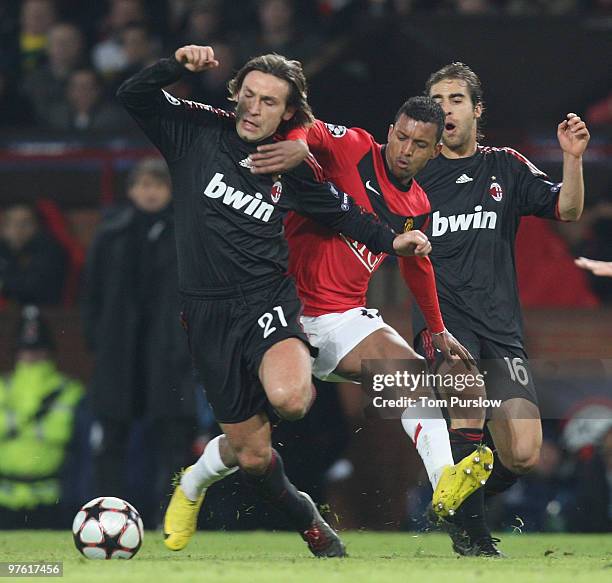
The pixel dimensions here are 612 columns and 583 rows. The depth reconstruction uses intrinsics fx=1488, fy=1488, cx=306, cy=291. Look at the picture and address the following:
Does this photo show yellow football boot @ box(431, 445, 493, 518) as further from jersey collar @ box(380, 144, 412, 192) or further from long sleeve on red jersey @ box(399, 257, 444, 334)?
jersey collar @ box(380, 144, 412, 192)

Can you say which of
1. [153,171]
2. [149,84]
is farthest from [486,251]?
[153,171]

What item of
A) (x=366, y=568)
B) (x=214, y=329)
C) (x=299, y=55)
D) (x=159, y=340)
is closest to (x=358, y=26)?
(x=299, y=55)

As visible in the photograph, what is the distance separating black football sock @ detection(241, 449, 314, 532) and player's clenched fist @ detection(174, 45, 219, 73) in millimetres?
1737

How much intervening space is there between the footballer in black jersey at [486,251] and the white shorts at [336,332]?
0.99 ft

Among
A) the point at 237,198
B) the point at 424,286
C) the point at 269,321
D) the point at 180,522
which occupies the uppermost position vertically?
the point at 237,198

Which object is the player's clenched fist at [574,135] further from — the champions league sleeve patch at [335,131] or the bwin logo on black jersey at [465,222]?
the champions league sleeve patch at [335,131]

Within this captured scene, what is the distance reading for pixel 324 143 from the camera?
23.0ft

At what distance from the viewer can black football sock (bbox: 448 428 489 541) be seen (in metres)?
6.80

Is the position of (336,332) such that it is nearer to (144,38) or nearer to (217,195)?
(217,195)

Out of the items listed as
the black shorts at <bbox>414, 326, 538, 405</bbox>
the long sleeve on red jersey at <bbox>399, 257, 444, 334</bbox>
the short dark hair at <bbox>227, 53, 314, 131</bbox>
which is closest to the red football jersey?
the short dark hair at <bbox>227, 53, 314, 131</bbox>

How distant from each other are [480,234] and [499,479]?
3.88 feet

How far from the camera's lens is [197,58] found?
20.7ft

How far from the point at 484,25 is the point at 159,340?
3.28 m

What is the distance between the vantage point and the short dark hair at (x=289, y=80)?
6.69 m
